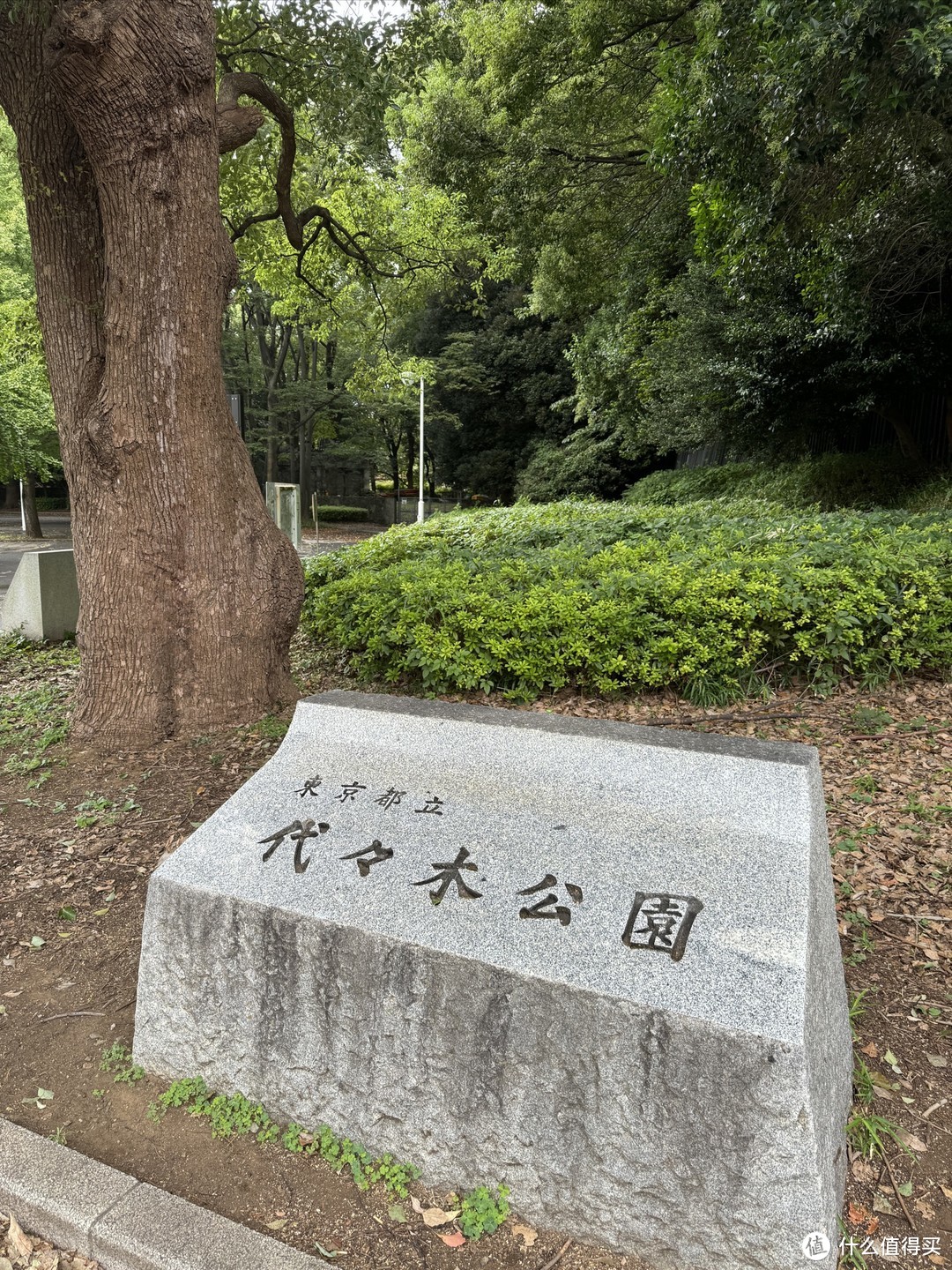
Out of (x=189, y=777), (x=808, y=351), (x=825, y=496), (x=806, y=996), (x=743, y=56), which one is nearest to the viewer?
(x=806, y=996)

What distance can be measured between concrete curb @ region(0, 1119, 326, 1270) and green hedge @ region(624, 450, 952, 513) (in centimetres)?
1031

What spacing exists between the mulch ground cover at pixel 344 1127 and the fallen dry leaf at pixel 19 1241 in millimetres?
242

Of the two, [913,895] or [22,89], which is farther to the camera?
[22,89]

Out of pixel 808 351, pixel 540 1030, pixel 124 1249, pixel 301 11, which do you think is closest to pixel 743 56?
pixel 301 11

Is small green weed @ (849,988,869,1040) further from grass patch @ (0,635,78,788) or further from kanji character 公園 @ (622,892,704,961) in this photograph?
grass patch @ (0,635,78,788)

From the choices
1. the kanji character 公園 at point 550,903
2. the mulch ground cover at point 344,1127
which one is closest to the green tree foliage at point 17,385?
the mulch ground cover at point 344,1127

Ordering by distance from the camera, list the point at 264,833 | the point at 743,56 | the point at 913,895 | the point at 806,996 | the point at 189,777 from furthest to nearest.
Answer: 1. the point at 743,56
2. the point at 189,777
3. the point at 913,895
4. the point at 264,833
5. the point at 806,996

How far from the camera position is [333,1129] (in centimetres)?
237

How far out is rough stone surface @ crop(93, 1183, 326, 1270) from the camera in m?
2.01

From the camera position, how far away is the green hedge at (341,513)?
115 feet

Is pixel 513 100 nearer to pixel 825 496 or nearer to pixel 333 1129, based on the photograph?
pixel 825 496

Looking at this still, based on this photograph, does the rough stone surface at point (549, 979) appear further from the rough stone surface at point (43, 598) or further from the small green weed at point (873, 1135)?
the rough stone surface at point (43, 598)

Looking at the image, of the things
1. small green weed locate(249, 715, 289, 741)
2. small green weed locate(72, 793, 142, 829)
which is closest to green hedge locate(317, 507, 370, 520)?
small green weed locate(249, 715, 289, 741)

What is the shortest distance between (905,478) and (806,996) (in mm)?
12442
